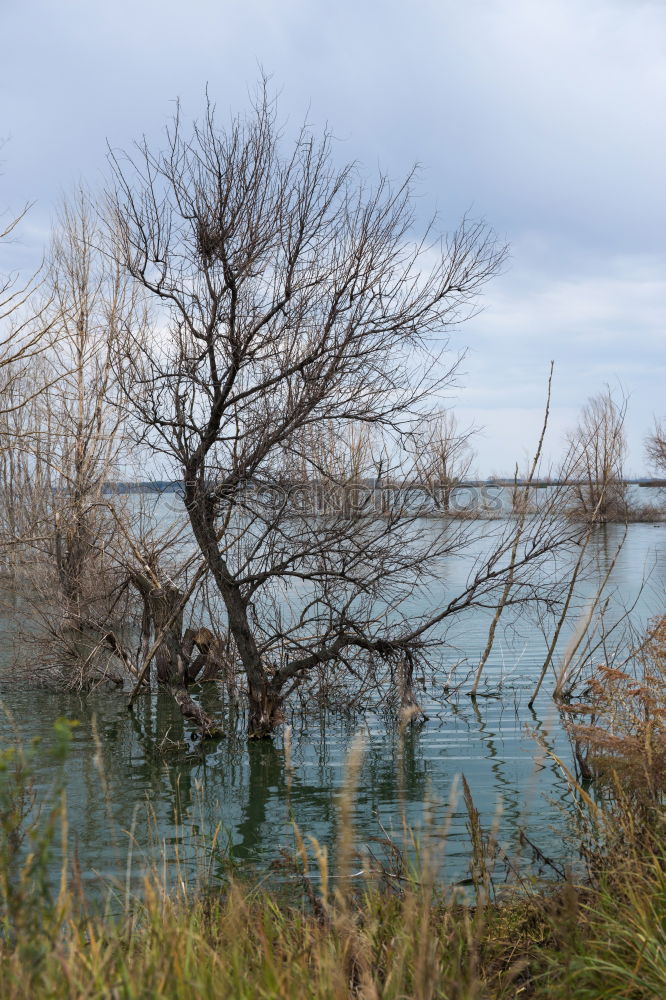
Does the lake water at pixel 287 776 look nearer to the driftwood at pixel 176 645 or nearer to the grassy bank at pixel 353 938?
the driftwood at pixel 176 645

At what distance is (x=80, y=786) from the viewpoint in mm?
11328

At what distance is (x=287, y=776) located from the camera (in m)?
8.36

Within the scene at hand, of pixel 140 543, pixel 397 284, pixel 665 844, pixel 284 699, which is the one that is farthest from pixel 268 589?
pixel 665 844

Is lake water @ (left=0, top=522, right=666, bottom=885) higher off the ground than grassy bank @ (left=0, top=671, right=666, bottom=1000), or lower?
lower

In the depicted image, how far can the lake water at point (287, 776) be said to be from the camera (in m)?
8.66

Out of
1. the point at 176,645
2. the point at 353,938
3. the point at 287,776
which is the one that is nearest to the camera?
the point at 353,938

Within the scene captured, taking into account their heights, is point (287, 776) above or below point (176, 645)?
below

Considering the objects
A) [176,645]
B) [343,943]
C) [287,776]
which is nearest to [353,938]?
[343,943]

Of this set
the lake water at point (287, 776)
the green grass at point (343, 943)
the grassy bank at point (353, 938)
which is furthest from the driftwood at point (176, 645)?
the green grass at point (343, 943)

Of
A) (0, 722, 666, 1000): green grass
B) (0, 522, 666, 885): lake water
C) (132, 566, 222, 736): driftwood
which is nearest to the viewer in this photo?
(0, 722, 666, 1000): green grass

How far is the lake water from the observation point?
8.66 m

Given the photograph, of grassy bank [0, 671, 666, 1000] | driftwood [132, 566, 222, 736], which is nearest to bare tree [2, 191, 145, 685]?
driftwood [132, 566, 222, 736]

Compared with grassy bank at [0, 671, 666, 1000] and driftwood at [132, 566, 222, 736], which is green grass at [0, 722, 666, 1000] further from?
driftwood at [132, 566, 222, 736]

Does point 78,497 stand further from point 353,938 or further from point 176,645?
point 353,938
